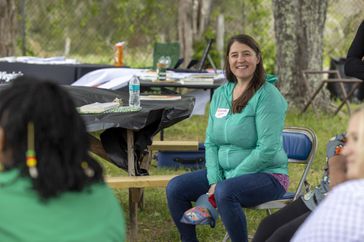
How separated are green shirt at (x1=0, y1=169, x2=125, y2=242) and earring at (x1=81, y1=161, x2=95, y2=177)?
0.19ft

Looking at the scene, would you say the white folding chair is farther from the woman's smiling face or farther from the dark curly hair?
the dark curly hair

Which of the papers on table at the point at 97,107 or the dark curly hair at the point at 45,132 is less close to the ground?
the dark curly hair at the point at 45,132

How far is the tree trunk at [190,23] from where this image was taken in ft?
47.0

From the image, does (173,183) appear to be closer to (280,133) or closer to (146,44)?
(280,133)

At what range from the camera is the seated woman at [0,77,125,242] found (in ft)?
7.19

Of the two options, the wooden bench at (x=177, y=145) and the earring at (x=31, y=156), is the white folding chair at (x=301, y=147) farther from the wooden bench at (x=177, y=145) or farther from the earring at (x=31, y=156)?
the earring at (x=31, y=156)

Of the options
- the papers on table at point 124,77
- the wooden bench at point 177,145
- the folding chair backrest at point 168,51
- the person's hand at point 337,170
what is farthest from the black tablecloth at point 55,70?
the person's hand at point 337,170

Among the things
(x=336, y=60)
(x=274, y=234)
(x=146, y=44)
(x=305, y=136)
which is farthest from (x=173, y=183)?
(x=146, y=44)

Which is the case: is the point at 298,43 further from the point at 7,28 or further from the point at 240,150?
the point at 240,150

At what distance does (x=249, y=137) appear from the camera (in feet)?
14.9

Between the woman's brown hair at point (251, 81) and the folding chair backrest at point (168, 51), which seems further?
the folding chair backrest at point (168, 51)

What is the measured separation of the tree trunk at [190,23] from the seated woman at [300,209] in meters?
10.1

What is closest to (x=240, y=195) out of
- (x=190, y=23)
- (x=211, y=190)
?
(x=211, y=190)

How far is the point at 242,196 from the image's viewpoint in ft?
14.4
